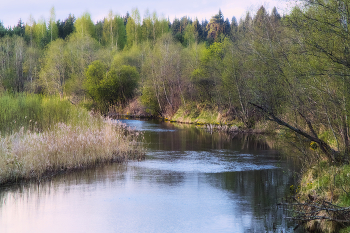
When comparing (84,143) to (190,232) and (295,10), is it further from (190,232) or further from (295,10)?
(295,10)

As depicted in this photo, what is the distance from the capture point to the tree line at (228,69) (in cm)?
940

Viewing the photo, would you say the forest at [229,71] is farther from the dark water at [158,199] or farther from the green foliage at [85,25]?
the dark water at [158,199]

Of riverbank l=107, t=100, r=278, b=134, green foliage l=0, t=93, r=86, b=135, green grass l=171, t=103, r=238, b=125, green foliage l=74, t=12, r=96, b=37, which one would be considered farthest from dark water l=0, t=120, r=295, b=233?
Result: green foliage l=74, t=12, r=96, b=37

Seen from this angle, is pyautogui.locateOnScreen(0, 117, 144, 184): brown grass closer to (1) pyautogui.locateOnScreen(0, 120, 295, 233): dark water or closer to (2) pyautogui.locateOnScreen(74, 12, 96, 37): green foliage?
(1) pyautogui.locateOnScreen(0, 120, 295, 233): dark water

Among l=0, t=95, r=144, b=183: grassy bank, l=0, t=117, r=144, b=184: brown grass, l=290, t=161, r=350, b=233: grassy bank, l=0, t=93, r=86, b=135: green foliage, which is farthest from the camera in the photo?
Answer: l=0, t=93, r=86, b=135: green foliage

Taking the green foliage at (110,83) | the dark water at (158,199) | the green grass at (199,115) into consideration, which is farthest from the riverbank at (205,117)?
the dark water at (158,199)

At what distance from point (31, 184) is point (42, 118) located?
775cm

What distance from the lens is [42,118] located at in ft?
64.2

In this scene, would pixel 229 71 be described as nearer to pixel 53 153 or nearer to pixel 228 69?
pixel 228 69

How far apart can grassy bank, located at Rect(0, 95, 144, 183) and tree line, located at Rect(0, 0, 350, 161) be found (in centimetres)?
679

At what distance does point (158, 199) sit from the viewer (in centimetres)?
1084

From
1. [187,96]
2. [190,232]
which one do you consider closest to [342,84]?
[190,232]

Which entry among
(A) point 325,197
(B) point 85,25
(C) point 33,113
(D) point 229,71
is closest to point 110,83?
(D) point 229,71

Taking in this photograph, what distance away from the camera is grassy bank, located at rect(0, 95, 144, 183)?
1299 centimetres
